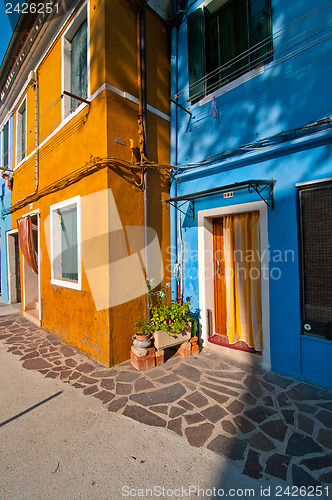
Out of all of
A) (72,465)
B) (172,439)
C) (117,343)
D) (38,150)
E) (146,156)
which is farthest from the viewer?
(38,150)

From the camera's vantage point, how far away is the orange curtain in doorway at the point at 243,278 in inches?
161

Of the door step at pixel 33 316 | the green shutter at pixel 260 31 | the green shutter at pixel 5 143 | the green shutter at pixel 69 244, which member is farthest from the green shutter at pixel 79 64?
the green shutter at pixel 5 143

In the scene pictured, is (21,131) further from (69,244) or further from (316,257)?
(316,257)

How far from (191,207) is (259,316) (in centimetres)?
228

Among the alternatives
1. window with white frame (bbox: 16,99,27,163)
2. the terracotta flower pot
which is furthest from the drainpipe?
window with white frame (bbox: 16,99,27,163)

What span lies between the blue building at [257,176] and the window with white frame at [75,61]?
70.1 inches

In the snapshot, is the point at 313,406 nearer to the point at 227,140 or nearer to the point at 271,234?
the point at 271,234

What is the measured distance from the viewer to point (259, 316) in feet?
13.4

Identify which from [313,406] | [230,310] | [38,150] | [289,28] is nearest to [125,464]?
[313,406]

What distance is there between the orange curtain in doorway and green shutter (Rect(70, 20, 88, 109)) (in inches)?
151

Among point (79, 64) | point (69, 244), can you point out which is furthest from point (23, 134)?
point (69, 244)

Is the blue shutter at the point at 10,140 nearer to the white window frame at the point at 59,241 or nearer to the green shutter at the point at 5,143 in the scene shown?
the green shutter at the point at 5,143

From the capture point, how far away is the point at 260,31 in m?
3.86

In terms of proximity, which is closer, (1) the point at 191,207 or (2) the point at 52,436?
(2) the point at 52,436
